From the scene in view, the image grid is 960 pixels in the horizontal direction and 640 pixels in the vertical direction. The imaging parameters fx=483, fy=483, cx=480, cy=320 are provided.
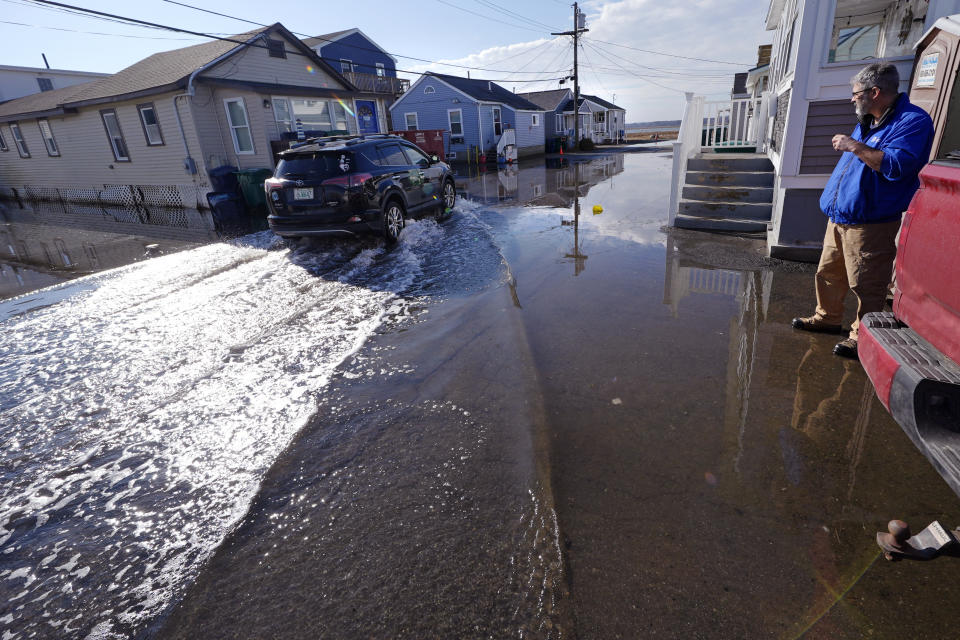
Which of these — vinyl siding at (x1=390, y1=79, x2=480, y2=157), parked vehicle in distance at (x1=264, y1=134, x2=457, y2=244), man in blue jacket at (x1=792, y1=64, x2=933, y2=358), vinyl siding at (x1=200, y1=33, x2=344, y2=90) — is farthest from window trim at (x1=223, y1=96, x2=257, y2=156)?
man in blue jacket at (x1=792, y1=64, x2=933, y2=358)

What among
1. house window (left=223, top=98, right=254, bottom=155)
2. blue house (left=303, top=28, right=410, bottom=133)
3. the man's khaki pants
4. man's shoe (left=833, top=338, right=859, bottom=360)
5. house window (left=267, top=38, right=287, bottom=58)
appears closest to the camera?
→ the man's khaki pants

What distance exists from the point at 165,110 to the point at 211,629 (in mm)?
17946

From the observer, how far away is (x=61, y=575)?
231 cm

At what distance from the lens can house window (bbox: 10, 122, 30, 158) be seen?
20.8 m

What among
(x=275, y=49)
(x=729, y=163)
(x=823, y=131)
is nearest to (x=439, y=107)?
(x=275, y=49)

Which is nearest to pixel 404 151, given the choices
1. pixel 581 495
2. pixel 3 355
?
pixel 3 355

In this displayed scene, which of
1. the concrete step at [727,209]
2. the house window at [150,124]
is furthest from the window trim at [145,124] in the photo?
the concrete step at [727,209]

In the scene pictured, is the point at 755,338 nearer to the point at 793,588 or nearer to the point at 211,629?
the point at 793,588

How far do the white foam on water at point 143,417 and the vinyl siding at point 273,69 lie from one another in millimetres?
11981

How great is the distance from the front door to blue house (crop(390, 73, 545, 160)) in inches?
229

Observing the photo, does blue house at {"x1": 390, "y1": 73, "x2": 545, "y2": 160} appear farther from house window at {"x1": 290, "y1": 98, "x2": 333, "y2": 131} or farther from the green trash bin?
the green trash bin

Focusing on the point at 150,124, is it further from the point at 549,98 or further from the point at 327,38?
the point at 549,98

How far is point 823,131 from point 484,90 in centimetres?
2817

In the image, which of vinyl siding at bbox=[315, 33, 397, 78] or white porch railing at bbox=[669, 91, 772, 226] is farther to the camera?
vinyl siding at bbox=[315, 33, 397, 78]
